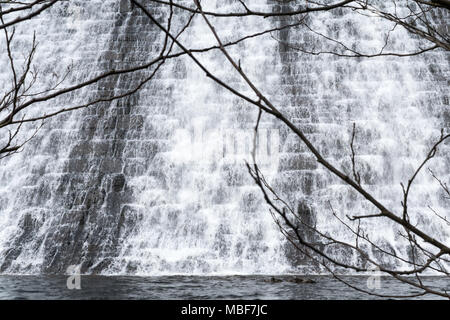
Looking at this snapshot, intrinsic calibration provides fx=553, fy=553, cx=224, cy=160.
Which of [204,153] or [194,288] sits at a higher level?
[204,153]

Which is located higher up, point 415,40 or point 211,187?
point 415,40

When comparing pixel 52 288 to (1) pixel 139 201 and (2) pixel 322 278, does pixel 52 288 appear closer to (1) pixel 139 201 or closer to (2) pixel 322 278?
(1) pixel 139 201

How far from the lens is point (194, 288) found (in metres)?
8.80

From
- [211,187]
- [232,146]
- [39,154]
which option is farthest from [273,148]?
[39,154]

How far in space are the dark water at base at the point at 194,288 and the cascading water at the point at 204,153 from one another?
3.55 feet

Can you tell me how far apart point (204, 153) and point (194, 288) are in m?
5.19

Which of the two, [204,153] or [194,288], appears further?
[204,153]

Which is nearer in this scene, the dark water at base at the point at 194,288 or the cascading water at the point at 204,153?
the dark water at base at the point at 194,288

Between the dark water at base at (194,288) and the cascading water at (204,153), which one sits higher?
the cascading water at (204,153)

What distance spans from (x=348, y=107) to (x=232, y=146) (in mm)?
3138

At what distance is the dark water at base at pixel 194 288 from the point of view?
797 cm

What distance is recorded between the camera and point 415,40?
50.0ft

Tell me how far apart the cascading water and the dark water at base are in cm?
108

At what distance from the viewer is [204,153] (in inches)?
531
